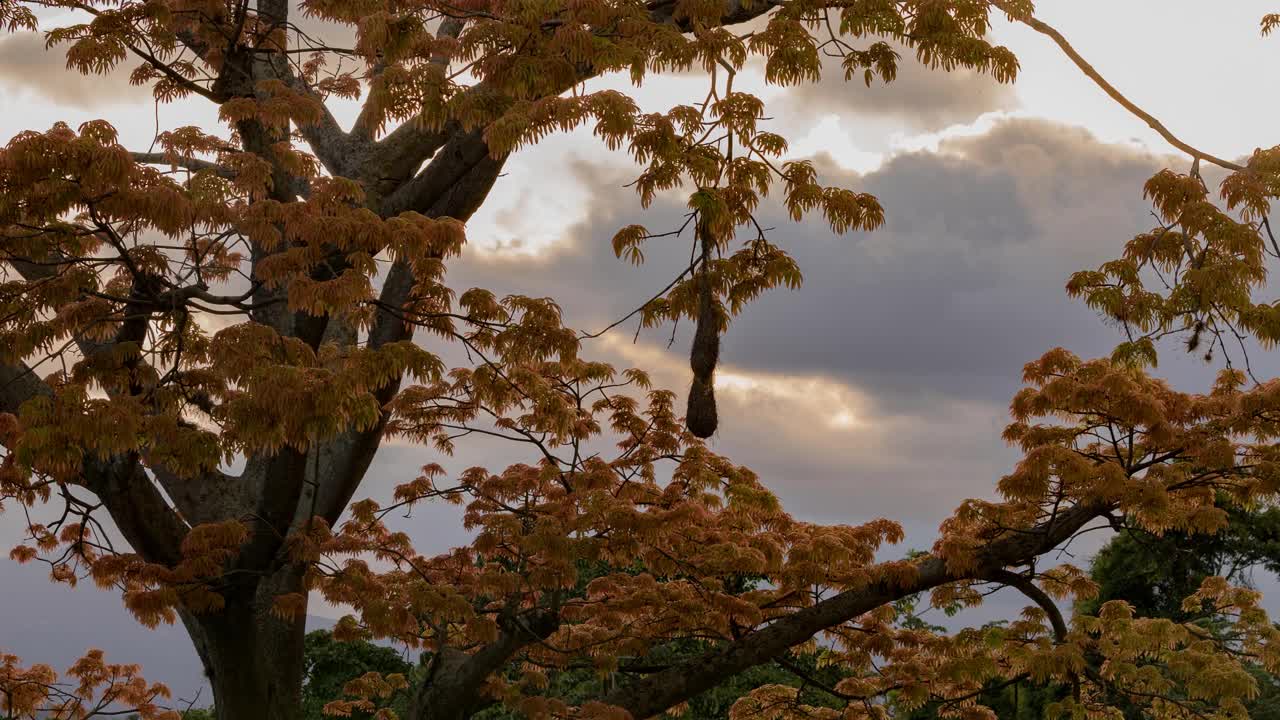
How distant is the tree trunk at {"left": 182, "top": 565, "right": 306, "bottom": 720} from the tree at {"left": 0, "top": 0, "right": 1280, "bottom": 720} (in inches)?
1.2

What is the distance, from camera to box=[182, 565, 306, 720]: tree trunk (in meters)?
8.86

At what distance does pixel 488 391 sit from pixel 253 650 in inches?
116

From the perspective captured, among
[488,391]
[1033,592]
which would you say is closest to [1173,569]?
[1033,592]

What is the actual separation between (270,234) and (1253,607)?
10372mm

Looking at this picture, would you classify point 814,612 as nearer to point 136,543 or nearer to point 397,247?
point 397,247

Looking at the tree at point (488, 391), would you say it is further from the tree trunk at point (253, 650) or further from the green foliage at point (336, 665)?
the green foliage at point (336, 665)

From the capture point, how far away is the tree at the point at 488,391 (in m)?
6.77

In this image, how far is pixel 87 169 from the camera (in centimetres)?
619

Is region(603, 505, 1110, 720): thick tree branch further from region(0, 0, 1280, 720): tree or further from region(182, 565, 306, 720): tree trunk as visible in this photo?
region(182, 565, 306, 720): tree trunk

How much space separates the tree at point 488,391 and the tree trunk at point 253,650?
0.10 feet

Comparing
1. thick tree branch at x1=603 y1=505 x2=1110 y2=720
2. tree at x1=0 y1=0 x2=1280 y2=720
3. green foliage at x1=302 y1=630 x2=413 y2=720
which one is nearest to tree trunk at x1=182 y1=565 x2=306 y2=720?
tree at x1=0 y1=0 x2=1280 y2=720

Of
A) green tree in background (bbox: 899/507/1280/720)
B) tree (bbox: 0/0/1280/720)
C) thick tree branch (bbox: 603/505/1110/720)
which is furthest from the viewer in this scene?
green tree in background (bbox: 899/507/1280/720)

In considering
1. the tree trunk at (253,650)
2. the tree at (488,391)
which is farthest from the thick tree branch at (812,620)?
the tree trunk at (253,650)

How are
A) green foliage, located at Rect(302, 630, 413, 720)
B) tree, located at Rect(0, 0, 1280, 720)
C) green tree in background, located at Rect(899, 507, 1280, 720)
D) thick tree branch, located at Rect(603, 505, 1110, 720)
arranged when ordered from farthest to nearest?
green foliage, located at Rect(302, 630, 413, 720) → green tree in background, located at Rect(899, 507, 1280, 720) → thick tree branch, located at Rect(603, 505, 1110, 720) → tree, located at Rect(0, 0, 1280, 720)
